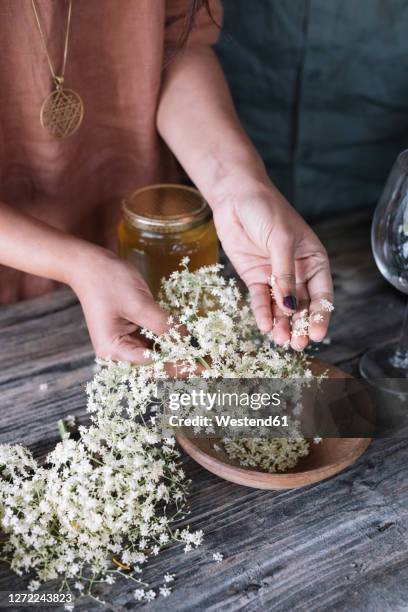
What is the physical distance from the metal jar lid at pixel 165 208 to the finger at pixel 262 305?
0.18 m

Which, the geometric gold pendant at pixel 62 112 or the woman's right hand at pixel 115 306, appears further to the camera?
the geometric gold pendant at pixel 62 112

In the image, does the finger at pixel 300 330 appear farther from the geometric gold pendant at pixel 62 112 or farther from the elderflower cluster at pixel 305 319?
the geometric gold pendant at pixel 62 112

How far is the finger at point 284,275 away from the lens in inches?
39.7

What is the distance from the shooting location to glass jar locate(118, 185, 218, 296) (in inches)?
47.0

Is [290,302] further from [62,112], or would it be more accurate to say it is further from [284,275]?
[62,112]

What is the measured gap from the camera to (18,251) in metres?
1.11

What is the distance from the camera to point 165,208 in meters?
1.22

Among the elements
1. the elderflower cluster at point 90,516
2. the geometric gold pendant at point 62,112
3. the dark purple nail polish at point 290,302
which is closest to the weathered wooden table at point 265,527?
the elderflower cluster at point 90,516

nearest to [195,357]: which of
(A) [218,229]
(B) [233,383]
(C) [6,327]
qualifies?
(B) [233,383]

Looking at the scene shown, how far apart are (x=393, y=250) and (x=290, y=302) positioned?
221 mm

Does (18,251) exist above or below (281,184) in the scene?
above

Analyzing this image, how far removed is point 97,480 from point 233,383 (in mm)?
230

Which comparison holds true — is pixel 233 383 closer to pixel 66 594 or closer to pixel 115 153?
pixel 66 594

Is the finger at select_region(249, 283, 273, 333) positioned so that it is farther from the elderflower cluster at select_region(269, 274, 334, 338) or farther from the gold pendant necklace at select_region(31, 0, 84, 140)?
the gold pendant necklace at select_region(31, 0, 84, 140)
